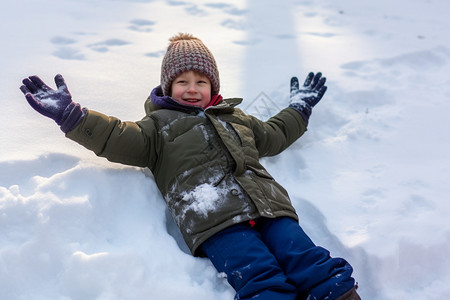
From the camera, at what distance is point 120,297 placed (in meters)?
1.48

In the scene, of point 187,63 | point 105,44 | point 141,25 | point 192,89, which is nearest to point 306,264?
point 192,89

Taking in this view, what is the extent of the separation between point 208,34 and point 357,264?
7.72 feet

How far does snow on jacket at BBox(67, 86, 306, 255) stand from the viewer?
5.58ft

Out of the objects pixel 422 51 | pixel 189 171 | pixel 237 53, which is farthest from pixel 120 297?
pixel 422 51

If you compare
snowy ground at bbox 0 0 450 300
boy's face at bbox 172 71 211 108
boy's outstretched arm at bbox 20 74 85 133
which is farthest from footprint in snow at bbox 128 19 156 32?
boy's outstretched arm at bbox 20 74 85 133

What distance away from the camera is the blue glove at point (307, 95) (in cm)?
246

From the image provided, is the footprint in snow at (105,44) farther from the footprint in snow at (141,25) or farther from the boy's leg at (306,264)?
the boy's leg at (306,264)

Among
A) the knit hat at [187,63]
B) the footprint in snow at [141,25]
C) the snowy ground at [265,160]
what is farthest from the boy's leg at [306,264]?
the footprint in snow at [141,25]

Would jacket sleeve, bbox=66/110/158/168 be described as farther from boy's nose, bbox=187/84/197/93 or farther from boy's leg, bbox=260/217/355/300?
boy's leg, bbox=260/217/355/300

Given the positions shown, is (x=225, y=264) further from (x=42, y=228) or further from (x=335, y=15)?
(x=335, y=15)

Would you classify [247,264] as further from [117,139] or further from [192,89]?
[192,89]

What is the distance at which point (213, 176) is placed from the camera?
1790 millimetres

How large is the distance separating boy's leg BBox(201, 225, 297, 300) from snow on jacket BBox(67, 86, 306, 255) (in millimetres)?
49

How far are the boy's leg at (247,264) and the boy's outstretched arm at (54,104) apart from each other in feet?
2.40
